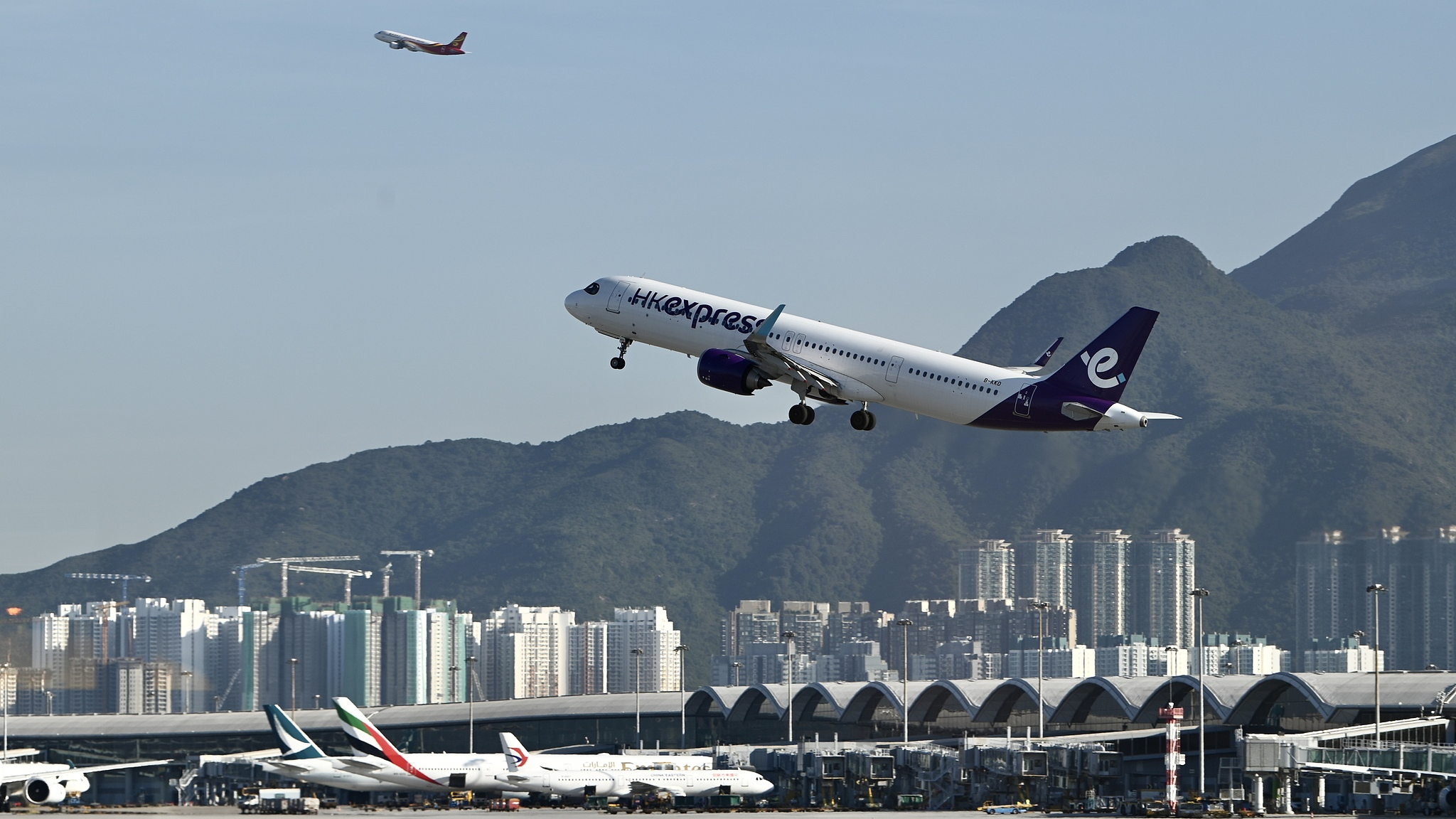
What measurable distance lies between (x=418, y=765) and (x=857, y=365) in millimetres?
47643

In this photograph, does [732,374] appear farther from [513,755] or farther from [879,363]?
[513,755]

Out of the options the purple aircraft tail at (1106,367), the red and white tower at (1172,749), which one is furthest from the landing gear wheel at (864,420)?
the red and white tower at (1172,749)

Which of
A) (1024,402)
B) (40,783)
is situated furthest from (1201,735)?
(40,783)

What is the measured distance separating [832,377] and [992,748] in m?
45.1

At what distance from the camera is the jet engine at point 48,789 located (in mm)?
111500

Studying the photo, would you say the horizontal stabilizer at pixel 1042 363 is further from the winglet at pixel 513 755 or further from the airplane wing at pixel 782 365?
the winglet at pixel 513 755

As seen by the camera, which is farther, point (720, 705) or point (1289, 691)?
point (720, 705)

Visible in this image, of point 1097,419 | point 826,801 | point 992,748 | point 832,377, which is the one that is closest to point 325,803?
point 826,801

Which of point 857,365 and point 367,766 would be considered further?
point 367,766

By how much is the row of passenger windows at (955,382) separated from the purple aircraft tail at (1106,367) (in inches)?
87.5

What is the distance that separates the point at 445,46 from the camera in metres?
143

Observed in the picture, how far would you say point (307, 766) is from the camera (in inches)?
4685

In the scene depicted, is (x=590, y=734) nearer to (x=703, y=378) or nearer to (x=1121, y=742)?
(x=1121, y=742)

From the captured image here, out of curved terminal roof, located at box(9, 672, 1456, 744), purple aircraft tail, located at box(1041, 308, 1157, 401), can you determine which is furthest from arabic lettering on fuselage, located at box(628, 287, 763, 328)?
curved terminal roof, located at box(9, 672, 1456, 744)
